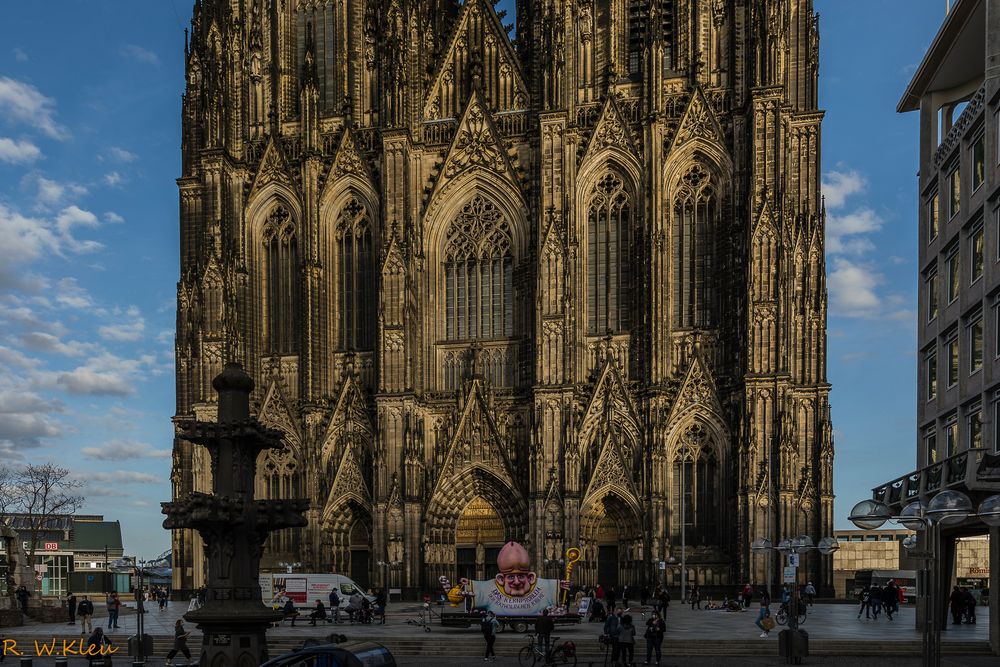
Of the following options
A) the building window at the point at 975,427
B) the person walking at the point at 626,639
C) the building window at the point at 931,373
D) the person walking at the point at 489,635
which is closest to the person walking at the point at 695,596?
the building window at the point at 931,373

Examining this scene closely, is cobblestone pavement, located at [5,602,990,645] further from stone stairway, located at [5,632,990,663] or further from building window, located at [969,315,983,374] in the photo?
building window, located at [969,315,983,374]

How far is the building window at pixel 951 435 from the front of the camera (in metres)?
35.3

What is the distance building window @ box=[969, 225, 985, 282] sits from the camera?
32844 millimetres

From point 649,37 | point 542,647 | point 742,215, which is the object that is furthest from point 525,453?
point 542,647

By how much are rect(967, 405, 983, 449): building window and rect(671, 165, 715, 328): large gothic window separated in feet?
73.2

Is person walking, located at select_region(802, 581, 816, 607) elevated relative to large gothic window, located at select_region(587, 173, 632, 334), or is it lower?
lower

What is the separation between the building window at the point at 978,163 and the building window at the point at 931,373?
262 inches

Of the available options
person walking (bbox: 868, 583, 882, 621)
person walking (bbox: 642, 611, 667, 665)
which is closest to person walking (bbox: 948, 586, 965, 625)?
person walking (bbox: 868, 583, 882, 621)

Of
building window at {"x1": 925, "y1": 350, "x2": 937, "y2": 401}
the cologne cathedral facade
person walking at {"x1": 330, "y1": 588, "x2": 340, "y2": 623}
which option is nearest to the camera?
building window at {"x1": 925, "y1": 350, "x2": 937, "y2": 401}

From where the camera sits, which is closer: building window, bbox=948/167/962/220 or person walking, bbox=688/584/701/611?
building window, bbox=948/167/962/220

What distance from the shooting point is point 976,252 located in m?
33.4

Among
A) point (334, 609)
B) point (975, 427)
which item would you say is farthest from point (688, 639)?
point (334, 609)

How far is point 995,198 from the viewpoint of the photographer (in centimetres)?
3095

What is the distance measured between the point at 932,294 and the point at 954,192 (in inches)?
156
